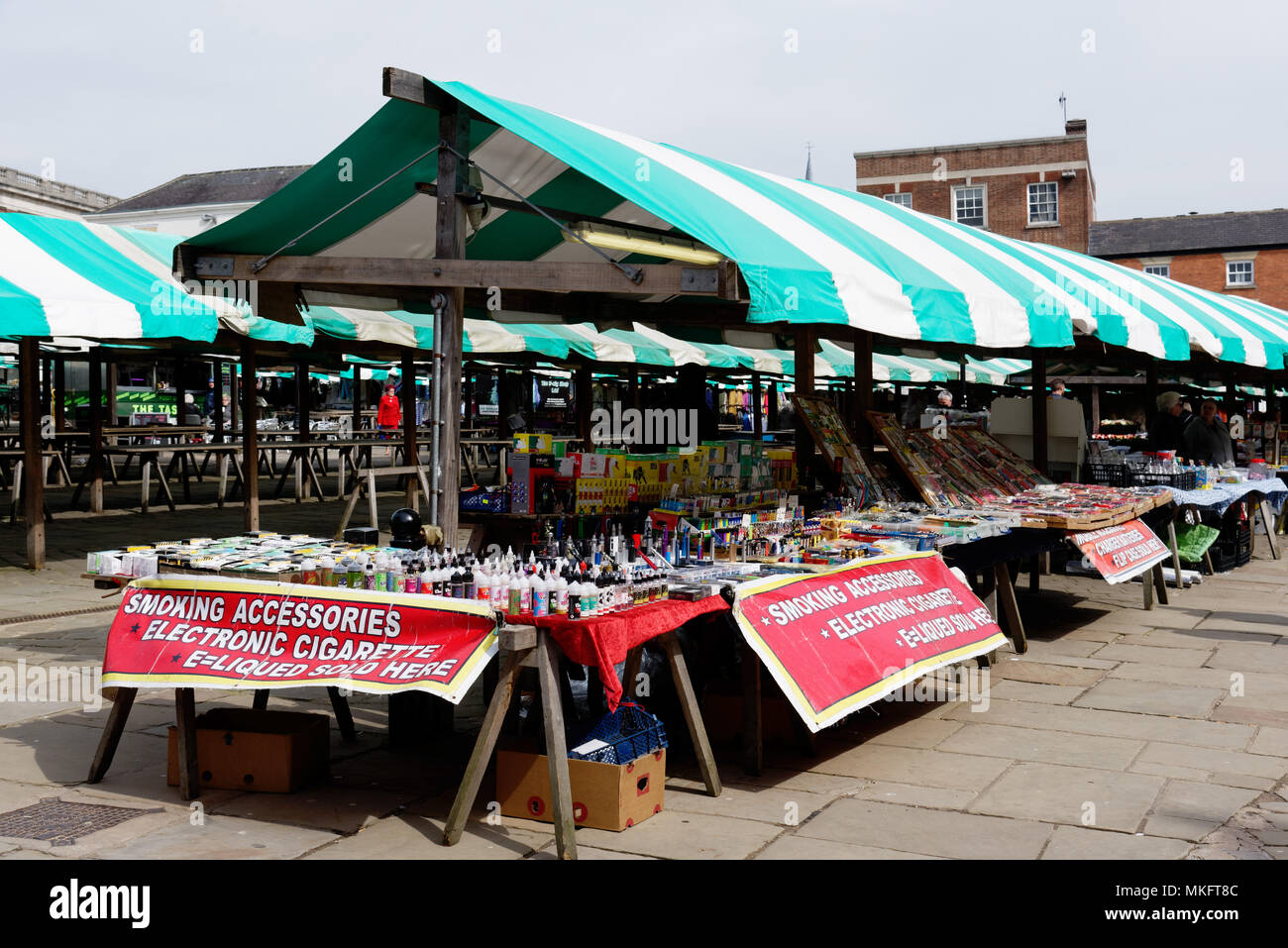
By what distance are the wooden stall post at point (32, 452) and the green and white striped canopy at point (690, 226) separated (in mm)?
5108

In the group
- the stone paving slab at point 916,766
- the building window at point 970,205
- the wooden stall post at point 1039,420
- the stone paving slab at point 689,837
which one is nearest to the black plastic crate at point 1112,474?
the wooden stall post at point 1039,420

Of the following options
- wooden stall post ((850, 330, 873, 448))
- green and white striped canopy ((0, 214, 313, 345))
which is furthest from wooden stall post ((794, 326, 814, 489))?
green and white striped canopy ((0, 214, 313, 345))

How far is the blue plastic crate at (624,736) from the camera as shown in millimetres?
4680

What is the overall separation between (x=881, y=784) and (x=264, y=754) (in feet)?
8.63

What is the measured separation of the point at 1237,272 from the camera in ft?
153

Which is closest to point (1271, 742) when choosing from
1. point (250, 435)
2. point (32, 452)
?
point (32, 452)

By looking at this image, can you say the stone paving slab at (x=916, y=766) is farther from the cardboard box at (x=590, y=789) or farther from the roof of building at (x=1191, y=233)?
the roof of building at (x=1191, y=233)

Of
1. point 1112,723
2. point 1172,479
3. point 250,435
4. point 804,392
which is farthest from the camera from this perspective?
point 250,435

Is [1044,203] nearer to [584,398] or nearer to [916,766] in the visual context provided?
[584,398]

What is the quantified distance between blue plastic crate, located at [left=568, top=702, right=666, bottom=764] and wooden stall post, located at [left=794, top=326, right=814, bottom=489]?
3.61 m

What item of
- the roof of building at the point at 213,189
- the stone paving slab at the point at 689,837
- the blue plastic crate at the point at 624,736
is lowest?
the stone paving slab at the point at 689,837

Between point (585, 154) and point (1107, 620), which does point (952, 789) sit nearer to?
point (585, 154)
